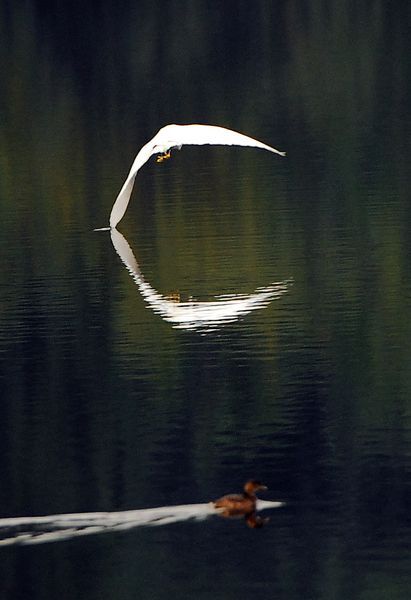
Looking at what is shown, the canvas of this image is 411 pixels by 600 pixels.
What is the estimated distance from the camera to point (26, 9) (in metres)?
65.0

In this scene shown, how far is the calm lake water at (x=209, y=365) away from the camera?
38.7 ft

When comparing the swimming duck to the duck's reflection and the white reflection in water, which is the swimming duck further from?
the duck's reflection

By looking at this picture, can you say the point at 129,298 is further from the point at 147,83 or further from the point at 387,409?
the point at 147,83

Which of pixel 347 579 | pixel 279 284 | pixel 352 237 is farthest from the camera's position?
pixel 352 237

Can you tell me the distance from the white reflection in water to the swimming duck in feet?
0.40

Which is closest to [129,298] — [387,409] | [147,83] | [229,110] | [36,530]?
[387,409]

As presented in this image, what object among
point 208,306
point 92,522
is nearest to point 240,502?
point 92,522

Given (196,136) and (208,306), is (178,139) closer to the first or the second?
(196,136)

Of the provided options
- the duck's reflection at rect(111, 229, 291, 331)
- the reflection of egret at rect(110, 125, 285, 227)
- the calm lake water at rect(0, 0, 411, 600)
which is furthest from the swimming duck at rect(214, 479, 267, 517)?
the reflection of egret at rect(110, 125, 285, 227)

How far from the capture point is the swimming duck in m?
→ 12.1

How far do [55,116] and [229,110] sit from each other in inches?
156

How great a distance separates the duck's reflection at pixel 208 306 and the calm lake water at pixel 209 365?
35mm

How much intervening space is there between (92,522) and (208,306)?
20.1 ft

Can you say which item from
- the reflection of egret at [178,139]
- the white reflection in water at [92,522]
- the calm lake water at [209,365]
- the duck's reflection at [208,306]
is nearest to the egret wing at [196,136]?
the reflection of egret at [178,139]
